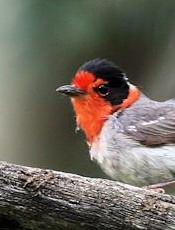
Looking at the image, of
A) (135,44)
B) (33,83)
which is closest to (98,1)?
(135,44)

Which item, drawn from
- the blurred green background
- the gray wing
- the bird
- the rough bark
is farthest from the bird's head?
the rough bark

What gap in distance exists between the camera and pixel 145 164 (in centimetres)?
388

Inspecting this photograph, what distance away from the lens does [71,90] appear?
14.4 ft

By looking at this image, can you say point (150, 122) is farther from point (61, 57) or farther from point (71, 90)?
point (61, 57)

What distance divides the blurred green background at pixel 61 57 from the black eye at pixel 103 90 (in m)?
0.29

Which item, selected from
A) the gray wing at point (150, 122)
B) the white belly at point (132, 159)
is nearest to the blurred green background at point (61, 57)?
the gray wing at point (150, 122)

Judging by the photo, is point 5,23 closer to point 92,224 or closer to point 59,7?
point 59,7

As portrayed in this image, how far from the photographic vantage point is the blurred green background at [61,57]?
4473 mm

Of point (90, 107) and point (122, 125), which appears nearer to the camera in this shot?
point (122, 125)

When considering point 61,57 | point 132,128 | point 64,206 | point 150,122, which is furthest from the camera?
point 61,57

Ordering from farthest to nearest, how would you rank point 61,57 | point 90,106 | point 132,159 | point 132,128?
point 61,57, point 90,106, point 132,128, point 132,159

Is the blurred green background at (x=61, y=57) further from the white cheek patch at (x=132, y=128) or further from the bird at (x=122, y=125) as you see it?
the white cheek patch at (x=132, y=128)

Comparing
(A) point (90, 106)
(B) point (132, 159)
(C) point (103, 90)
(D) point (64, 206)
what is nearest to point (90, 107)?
(A) point (90, 106)

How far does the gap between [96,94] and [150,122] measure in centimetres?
36
